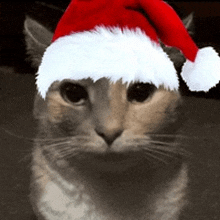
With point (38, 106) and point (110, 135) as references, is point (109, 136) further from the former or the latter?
point (38, 106)

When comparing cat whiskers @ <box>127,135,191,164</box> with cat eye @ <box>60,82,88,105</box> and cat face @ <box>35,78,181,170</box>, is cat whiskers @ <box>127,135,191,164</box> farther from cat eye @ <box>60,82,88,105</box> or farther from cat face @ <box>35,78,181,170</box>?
cat eye @ <box>60,82,88,105</box>

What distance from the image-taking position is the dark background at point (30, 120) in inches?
28.4

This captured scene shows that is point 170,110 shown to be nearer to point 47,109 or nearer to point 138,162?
point 138,162

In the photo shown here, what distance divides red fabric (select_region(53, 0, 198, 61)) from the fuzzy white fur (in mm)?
15

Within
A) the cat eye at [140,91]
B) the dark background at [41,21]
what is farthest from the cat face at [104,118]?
the dark background at [41,21]

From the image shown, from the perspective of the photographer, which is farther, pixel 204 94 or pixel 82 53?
pixel 204 94

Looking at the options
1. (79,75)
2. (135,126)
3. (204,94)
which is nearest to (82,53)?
(79,75)

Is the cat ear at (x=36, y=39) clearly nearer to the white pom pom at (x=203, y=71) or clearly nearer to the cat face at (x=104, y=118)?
the cat face at (x=104, y=118)

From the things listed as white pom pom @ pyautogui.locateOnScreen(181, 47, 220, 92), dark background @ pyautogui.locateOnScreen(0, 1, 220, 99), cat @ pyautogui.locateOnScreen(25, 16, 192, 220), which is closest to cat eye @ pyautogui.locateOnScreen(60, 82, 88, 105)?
Answer: cat @ pyautogui.locateOnScreen(25, 16, 192, 220)

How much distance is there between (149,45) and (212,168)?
1.09 ft

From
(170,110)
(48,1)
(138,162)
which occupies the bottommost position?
(138,162)

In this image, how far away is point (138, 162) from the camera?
0.71 meters

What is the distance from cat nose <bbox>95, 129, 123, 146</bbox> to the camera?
2.05 feet

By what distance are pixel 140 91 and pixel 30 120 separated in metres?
0.25
